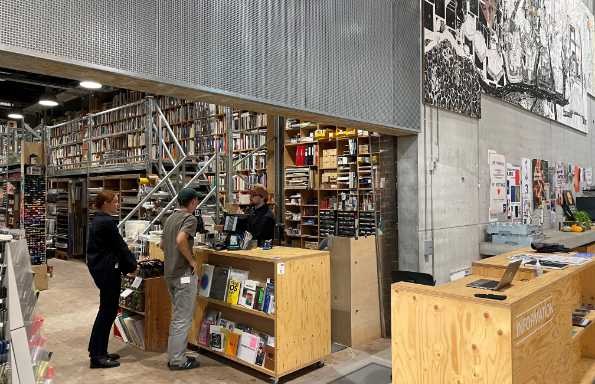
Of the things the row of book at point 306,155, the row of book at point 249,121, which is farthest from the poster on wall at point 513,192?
the row of book at point 249,121

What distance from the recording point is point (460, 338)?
6.73 feet

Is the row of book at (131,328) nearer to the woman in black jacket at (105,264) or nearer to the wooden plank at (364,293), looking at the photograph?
the woman in black jacket at (105,264)

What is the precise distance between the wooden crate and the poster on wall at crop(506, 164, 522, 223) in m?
3.23

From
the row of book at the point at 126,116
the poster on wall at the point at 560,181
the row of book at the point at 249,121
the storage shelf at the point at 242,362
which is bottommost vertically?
the storage shelf at the point at 242,362

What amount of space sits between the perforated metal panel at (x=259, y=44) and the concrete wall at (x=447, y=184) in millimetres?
495

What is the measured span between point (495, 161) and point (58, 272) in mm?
8774

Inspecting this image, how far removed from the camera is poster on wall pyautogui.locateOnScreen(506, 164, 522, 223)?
274 inches

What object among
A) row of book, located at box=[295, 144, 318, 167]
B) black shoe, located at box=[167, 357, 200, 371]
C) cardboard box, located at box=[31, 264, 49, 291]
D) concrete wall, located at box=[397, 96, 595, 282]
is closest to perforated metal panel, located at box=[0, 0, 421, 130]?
concrete wall, located at box=[397, 96, 595, 282]

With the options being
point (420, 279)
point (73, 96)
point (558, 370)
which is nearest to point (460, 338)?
point (558, 370)

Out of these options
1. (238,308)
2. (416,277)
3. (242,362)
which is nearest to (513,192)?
(416,277)

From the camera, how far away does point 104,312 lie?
4.16 m

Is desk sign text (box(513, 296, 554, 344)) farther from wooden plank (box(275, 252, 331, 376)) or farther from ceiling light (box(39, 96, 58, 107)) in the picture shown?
ceiling light (box(39, 96, 58, 107))

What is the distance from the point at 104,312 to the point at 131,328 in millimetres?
755

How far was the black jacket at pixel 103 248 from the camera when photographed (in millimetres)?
4039
